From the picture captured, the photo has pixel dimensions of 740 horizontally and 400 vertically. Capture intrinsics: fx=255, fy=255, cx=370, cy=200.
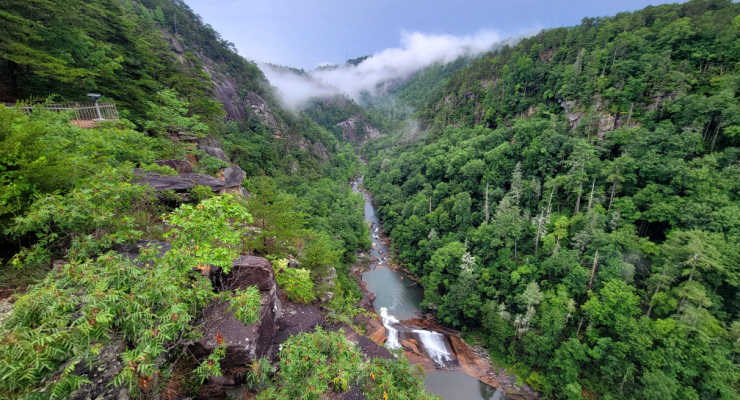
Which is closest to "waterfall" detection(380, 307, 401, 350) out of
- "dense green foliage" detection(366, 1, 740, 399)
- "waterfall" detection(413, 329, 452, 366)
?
"waterfall" detection(413, 329, 452, 366)

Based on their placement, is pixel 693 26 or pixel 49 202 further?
pixel 693 26

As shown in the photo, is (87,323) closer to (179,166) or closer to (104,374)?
(104,374)

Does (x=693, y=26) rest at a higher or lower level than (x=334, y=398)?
higher

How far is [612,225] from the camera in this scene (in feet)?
83.3

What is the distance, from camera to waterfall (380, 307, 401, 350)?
82.5ft

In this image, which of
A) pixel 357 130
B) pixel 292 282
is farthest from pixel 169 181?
pixel 357 130

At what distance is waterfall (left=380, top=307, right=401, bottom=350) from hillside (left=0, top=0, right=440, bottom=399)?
11.1m

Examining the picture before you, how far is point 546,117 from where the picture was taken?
46.4 metres

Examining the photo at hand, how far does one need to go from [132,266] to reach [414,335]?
93.3 feet

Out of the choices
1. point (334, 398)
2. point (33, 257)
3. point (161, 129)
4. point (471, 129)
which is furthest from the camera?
point (471, 129)

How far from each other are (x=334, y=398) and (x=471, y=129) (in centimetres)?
6586

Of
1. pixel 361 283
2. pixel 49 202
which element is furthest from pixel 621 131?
pixel 49 202

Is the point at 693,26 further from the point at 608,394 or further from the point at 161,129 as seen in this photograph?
the point at 161,129

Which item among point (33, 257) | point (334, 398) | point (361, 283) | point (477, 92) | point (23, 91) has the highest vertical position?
point (477, 92)
